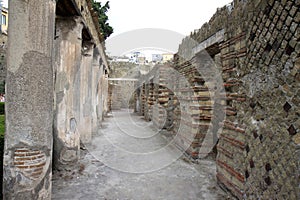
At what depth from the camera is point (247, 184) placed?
9.18ft

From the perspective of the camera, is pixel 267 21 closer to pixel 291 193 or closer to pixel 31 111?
pixel 291 193

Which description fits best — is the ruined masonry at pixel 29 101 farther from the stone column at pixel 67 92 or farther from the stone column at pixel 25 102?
the stone column at pixel 67 92

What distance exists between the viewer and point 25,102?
2.43 metres

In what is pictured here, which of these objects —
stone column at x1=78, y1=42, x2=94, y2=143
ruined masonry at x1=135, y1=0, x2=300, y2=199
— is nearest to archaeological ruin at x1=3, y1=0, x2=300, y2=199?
ruined masonry at x1=135, y1=0, x2=300, y2=199

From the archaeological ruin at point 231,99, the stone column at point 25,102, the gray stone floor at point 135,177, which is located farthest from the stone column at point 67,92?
the stone column at point 25,102

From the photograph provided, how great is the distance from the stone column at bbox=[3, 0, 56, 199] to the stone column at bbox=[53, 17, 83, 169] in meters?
1.66

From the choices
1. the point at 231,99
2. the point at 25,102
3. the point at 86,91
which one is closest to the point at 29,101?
the point at 25,102

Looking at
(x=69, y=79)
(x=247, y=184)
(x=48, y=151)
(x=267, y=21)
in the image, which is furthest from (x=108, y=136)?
(x=267, y=21)

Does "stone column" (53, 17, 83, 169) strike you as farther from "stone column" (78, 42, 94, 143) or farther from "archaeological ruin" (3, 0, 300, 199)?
"stone column" (78, 42, 94, 143)

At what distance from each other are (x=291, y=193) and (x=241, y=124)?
1.18m

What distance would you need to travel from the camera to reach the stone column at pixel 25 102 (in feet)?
7.85

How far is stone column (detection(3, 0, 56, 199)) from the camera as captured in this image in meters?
2.39

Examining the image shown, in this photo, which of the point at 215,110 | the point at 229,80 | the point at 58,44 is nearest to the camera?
the point at 229,80

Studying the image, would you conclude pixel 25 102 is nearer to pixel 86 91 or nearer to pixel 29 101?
pixel 29 101
